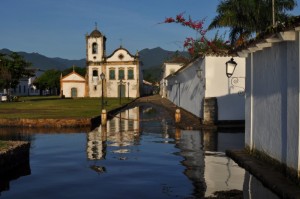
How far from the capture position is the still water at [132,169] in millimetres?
7676

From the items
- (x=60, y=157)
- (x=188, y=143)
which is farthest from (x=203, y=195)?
(x=188, y=143)

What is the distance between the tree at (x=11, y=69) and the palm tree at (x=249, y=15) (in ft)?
99.5

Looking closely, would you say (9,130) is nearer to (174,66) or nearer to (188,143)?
(188,143)

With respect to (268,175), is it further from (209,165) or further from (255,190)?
(209,165)

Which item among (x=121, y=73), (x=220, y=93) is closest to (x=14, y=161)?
(x=220, y=93)

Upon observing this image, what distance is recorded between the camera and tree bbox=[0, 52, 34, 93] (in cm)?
5042

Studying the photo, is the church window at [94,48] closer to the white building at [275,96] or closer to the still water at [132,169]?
the still water at [132,169]

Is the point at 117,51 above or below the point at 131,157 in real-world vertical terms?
above

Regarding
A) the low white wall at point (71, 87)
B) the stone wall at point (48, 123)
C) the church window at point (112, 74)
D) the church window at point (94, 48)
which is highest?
the church window at point (94, 48)

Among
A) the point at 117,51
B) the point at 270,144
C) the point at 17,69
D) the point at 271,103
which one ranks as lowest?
the point at 270,144

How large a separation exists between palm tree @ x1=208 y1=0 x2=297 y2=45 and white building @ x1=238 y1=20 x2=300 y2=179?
17451 mm

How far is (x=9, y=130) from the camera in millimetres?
19406

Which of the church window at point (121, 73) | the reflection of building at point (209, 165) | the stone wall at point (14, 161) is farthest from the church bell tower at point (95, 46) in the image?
the stone wall at point (14, 161)

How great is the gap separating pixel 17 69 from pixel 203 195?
50.5 meters
